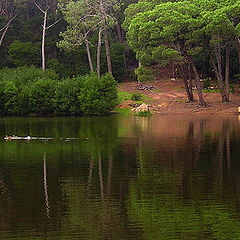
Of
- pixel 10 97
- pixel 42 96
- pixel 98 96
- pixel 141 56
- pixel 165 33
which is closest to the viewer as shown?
pixel 165 33

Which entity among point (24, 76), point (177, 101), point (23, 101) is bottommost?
point (177, 101)

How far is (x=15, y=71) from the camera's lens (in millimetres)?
55656

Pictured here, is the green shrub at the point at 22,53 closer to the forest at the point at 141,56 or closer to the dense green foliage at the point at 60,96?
the forest at the point at 141,56

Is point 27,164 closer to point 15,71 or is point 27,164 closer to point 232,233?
point 232,233

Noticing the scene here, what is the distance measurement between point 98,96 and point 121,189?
34032 millimetres

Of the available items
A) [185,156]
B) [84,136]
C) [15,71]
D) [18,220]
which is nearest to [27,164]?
[185,156]

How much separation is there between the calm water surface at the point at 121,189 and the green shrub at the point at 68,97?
881 inches

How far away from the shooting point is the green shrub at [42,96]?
49.5 meters

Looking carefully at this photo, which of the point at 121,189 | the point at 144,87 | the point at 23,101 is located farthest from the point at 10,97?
the point at 121,189

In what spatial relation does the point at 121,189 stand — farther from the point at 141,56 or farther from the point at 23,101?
the point at 23,101

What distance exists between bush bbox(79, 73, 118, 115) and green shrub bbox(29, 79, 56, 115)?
10.8 feet

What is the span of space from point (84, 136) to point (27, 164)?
974 cm

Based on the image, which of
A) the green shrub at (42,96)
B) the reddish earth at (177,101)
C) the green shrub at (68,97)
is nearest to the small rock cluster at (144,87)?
the reddish earth at (177,101)

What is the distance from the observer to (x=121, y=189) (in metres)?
14.7
